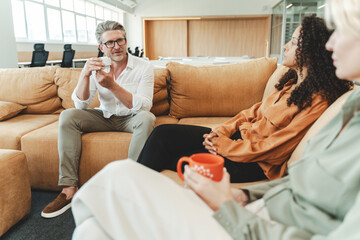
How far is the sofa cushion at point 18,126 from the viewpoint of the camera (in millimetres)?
2047

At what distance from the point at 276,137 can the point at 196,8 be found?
1022 centimetres

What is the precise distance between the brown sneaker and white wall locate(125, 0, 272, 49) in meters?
9.91

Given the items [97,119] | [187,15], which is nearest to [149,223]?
[97,119]

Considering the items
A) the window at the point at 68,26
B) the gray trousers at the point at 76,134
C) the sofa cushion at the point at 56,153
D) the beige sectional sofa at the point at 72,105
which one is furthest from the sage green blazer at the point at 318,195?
the window at the point at 68,26

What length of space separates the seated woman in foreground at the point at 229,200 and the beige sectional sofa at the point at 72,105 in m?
0.69

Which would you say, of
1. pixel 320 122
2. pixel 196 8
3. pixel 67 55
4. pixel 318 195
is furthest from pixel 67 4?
pixel 318 195

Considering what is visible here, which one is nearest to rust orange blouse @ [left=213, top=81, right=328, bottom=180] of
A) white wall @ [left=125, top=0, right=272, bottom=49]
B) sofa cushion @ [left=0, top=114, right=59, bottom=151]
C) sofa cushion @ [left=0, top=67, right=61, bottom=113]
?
sofa cushion @ [left=0, top=114, right=59, bottom=151]

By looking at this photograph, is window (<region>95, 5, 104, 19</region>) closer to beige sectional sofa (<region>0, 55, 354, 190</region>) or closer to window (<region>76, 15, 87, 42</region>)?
window (<region>76, 15, 87, 42</region>)

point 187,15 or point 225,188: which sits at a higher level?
point 187,15

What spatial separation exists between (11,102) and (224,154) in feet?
6.82

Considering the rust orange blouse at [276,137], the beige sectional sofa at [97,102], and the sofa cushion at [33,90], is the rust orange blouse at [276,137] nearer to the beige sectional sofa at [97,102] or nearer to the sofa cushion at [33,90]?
the beige sectional sofa at [97,102]

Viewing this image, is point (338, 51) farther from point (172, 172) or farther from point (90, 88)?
point (90, 88)

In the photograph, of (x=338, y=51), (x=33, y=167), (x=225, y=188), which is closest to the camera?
(x=338, y=51)

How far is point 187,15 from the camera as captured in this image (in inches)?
420
